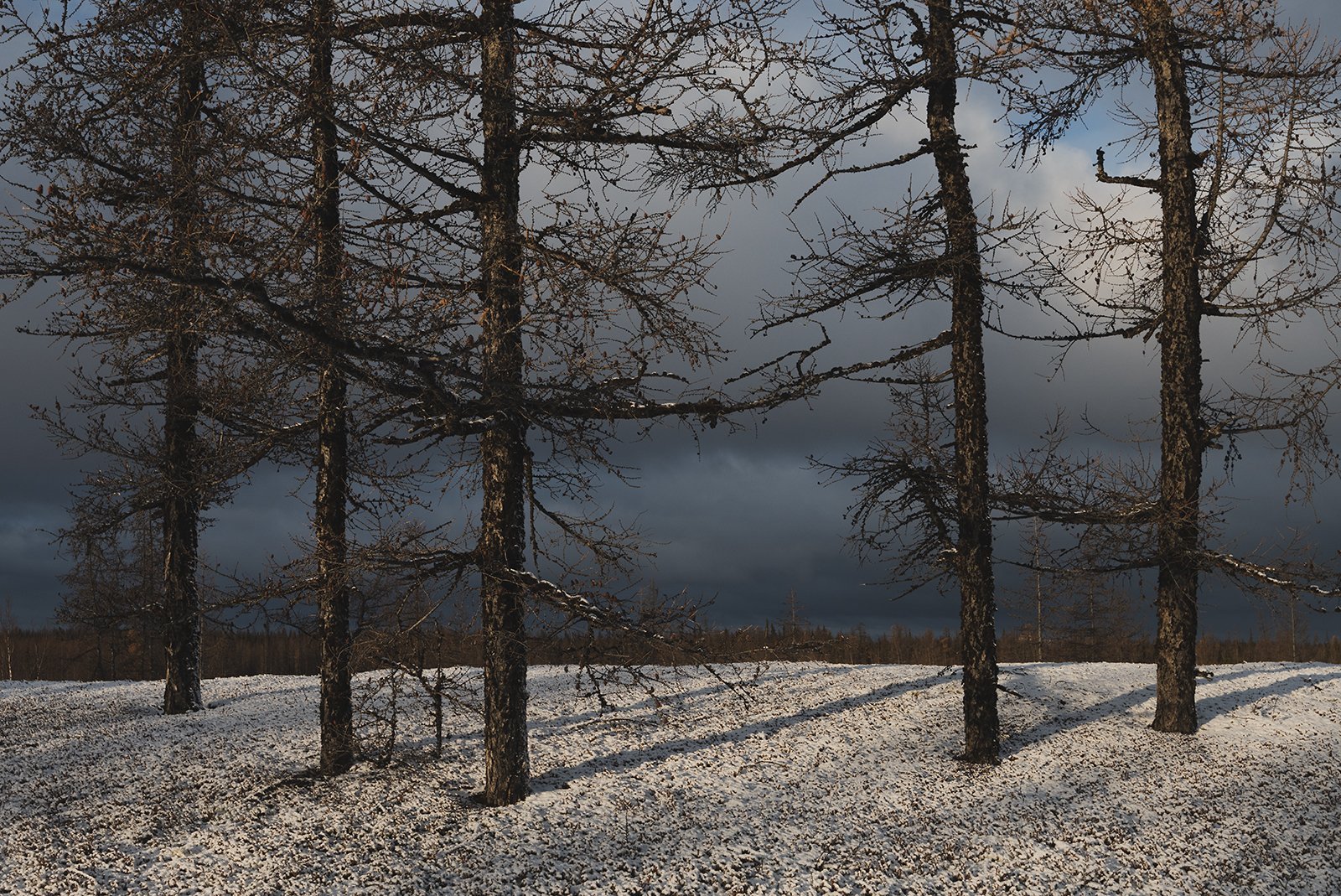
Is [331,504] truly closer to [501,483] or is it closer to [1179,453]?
[501,483]

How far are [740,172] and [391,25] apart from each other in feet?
14.8

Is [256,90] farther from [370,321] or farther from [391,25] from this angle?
[370,321]

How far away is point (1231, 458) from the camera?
45.4 feet

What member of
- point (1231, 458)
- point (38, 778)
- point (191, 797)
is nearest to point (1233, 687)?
point (1231, 458)

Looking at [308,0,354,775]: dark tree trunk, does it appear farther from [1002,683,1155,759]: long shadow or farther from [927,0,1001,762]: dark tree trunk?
Result: [1002,683,1155,759]: long shadow

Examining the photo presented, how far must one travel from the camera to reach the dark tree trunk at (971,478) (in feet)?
40.5

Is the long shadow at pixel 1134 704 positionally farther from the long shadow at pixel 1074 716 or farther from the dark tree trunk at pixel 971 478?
the dark tree trunk at pixel 971 478

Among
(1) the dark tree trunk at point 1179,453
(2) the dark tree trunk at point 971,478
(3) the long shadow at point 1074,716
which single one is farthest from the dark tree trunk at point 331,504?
(1) the dark tree trunk at point 1179,453

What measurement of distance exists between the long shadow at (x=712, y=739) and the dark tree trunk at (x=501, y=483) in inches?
38.1

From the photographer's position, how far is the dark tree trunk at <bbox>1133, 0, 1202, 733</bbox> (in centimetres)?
1360

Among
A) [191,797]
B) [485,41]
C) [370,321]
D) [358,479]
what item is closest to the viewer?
[370,321]

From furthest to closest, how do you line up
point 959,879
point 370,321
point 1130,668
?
point 1130,668
point 959,879
point 370,321

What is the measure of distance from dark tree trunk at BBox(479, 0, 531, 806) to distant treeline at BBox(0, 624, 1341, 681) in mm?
382

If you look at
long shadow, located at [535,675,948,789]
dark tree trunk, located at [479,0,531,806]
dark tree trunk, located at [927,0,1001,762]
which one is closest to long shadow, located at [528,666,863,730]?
long shadow, located at [535,675,948,789]
